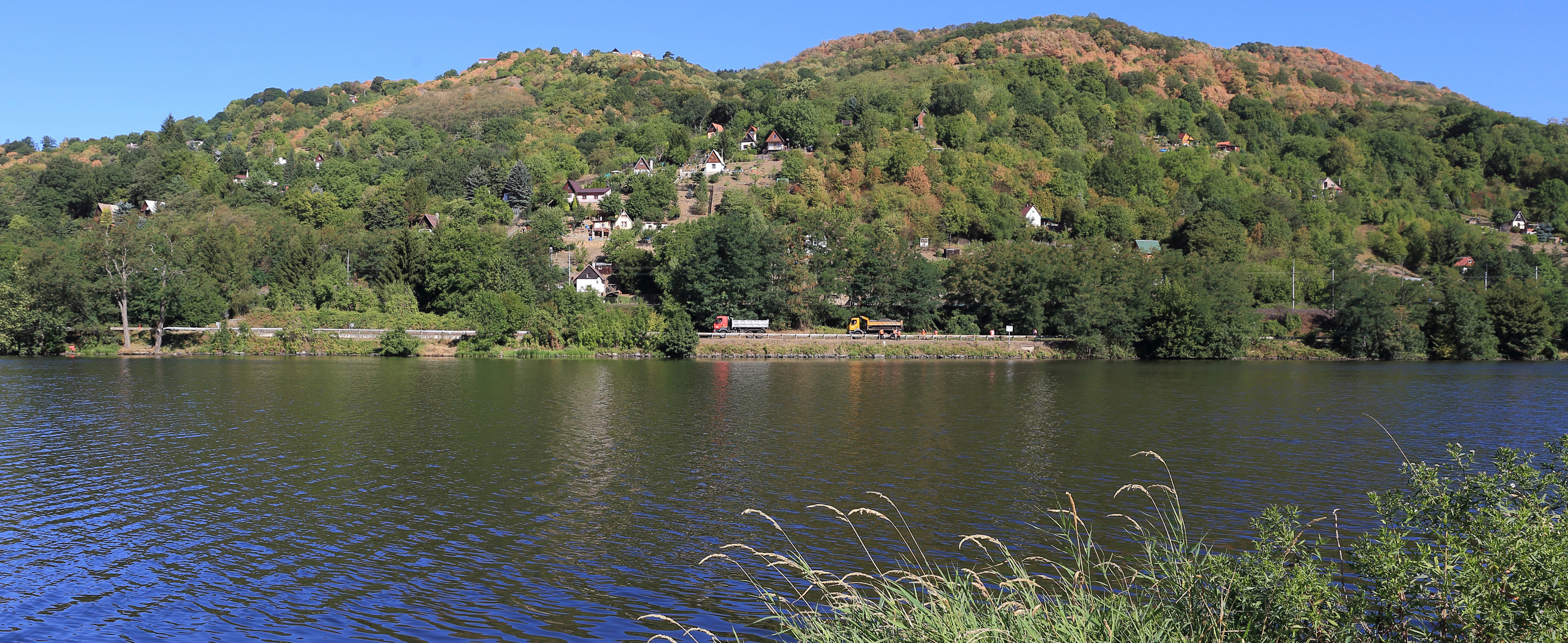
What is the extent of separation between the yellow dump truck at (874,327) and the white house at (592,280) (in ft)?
76.7

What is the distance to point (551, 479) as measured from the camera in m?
21.5

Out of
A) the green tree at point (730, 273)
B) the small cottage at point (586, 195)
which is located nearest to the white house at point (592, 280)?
the green tree at point (730, 273)

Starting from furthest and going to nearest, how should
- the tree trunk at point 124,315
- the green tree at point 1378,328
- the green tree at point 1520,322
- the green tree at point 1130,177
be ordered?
the green tree at point 1130,177, the green tree at point 1378,328, the green tree at point 1520,322, the tree trunk at point 124,315

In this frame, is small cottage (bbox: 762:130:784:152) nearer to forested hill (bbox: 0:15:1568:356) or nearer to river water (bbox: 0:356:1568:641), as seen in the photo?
forested hill (bbox: 0:15:1568:356)

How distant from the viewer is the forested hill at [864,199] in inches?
2820

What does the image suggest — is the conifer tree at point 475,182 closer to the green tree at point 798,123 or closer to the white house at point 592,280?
the white house at point 592,280

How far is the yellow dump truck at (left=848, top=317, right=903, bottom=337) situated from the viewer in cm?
7331

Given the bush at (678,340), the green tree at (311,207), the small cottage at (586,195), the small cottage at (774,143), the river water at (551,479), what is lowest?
the river water at (551,479)

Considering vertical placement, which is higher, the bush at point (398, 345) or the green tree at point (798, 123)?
the green tree at point (798, 123)

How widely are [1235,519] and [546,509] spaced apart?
14.2m

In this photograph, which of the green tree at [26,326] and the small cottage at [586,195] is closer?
the green tree at [26,326]

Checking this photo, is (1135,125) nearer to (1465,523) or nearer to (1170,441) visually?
(1170,441)

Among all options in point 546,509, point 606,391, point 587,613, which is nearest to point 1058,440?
point 546,509

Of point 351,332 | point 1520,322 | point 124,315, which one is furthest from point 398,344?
point 1520,322
